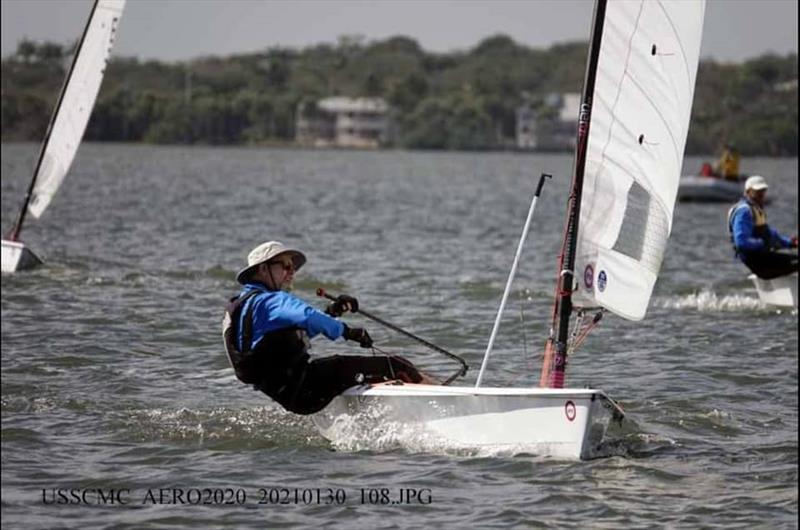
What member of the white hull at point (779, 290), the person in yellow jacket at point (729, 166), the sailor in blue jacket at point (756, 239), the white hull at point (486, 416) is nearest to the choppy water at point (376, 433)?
the white hull at point (486, 416)

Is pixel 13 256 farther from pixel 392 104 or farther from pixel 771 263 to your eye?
pixel 392 104

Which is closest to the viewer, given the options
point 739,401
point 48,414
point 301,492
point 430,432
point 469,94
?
point 301,492

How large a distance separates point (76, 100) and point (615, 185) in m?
13.5

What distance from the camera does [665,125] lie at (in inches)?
444

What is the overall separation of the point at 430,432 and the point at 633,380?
3621 mm

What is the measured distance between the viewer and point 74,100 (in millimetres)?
23344

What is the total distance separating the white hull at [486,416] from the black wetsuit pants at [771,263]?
8405 mm

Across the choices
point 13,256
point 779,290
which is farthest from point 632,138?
point 13,256

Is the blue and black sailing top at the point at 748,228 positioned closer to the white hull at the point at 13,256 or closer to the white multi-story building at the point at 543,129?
the white hull at the point at 13,256

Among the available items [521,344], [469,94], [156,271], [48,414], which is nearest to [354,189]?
[156,271]

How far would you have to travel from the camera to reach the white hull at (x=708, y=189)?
48.0 meters

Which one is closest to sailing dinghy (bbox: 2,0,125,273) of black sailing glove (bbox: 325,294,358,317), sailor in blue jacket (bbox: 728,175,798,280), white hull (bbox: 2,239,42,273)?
white hull (bbox: 2,239,42,273)

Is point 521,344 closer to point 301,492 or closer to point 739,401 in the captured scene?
point 739,401

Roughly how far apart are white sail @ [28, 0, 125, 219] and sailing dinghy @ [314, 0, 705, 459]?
42.4ft
